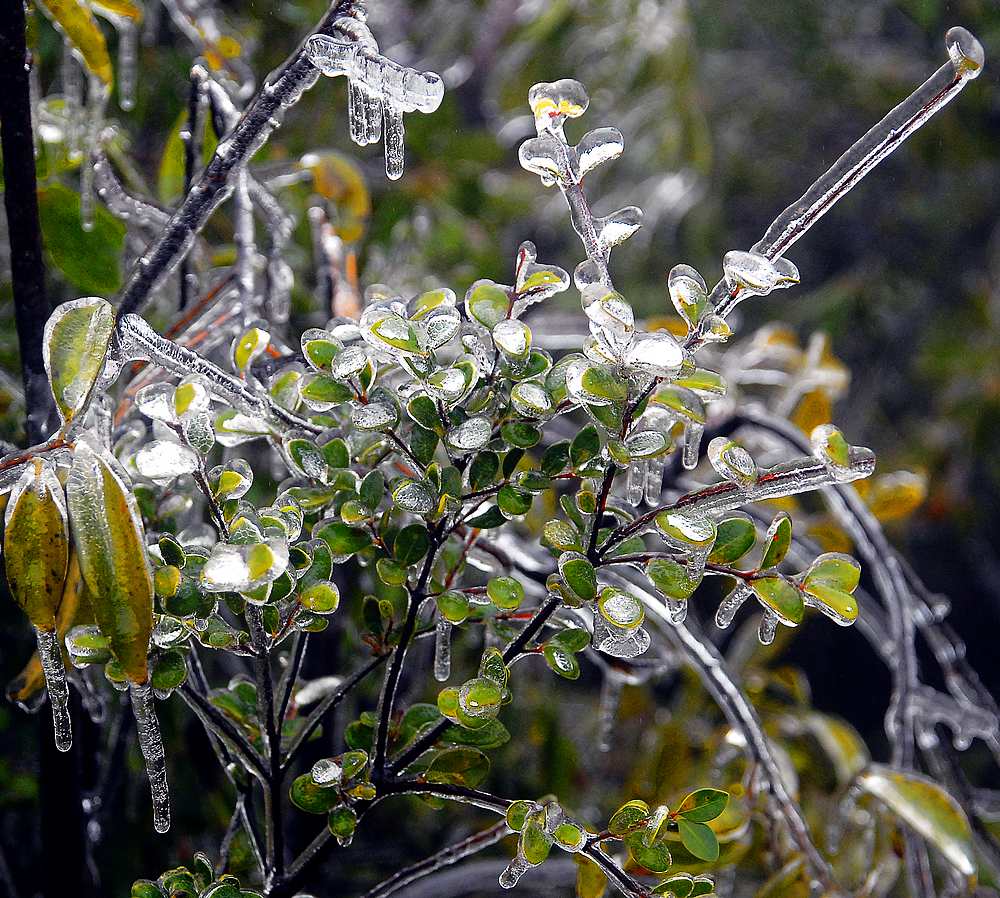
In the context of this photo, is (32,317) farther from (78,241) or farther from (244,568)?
(244,568)

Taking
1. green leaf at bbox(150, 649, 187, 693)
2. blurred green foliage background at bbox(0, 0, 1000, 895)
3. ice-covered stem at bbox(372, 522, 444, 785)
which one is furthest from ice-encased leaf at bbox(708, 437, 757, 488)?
blurred green foliage background at bbox(0, 0, 1000, 895)

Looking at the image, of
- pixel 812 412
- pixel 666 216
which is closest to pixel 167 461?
pixel 812 412

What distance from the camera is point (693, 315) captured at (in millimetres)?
327

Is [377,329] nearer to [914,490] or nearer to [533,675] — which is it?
[914,490]

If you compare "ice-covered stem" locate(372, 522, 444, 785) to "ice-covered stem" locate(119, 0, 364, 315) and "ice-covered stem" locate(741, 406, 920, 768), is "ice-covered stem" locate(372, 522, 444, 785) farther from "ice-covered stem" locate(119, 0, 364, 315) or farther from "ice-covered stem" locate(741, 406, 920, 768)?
"ice-covered stem" locate(741, 406, 920, 768)

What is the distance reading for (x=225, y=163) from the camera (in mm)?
375

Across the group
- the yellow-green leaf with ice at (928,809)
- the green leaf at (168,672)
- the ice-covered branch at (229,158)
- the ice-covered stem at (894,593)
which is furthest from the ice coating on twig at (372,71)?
the yellow-green leaf with ice at (928,809)

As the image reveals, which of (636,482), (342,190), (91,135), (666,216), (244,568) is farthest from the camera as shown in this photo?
(666,216)

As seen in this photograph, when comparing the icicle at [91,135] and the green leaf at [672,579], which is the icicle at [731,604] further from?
the icicle at [91,135]

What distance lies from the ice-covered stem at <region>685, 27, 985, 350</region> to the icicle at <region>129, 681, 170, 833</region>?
9.0 inches

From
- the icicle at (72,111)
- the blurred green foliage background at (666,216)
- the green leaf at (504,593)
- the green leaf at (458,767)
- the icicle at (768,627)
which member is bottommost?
the blurred green foliage background at (666,216)

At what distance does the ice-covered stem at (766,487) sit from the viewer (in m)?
0.33

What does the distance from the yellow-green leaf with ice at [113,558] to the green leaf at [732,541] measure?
0.20 meters

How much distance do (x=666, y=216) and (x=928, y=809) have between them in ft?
5.01
